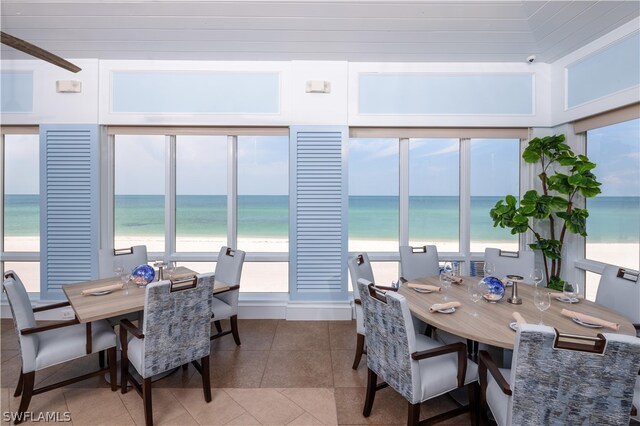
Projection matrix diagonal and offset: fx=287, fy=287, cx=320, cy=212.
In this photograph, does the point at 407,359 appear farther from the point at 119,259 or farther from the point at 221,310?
the point at 119,259

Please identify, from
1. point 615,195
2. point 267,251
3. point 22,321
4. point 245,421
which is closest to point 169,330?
point 245,421

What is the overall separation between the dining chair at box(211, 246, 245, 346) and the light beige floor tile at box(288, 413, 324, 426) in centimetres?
111

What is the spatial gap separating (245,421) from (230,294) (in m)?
1.11

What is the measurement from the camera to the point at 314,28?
108 inches

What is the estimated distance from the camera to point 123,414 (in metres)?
1.87

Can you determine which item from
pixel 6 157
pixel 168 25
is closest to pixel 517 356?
pixel 168 25

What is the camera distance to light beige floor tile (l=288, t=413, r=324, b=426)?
1.80 m

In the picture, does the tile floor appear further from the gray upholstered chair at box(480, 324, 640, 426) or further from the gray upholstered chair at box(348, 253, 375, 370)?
the gray upholstered chair at box(480, 324, 640, 426)

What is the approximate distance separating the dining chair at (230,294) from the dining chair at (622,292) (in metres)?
2.89

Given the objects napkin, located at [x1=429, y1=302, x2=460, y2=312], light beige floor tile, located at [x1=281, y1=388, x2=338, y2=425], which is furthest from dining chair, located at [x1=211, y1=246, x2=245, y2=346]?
napkin, located at [x1=429, y1=302, x2=460, y2=312]

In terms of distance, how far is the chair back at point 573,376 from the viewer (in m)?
1.08

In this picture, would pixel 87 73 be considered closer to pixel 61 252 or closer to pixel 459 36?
pixel 61 252

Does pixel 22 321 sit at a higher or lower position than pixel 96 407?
higher

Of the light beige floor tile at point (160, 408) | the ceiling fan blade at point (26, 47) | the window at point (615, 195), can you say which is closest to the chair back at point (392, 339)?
the light beige floor tile at point (160, 408)
